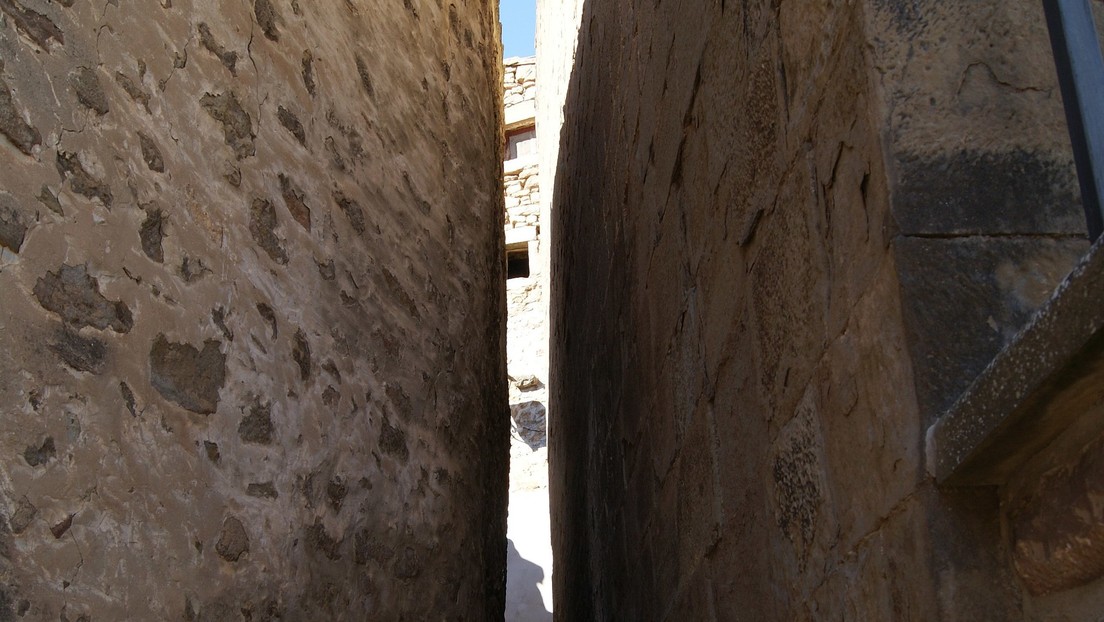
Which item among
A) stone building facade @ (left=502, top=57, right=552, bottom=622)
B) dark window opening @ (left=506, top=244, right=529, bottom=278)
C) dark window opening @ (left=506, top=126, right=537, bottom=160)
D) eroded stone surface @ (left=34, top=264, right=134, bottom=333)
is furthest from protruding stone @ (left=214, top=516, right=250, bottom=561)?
dark window opening @ (left=506, top=126, right=537, bottom=160)

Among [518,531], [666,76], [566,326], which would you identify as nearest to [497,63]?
[566,326]

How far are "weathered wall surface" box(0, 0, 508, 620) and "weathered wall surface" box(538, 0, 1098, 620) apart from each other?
2.82 ft

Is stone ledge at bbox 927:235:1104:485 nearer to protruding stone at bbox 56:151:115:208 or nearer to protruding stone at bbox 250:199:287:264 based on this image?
protruding stone at bbox 56:151:115:208

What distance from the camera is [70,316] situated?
6.54 ft

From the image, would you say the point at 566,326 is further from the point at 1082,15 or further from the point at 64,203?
the point at 1082,15

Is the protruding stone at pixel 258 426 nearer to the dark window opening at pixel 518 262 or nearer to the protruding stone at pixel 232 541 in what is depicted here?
the protruding stone at pixel 232 541

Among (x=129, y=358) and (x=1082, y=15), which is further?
(x=129, y=358)

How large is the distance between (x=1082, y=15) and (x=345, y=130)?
7.64ft

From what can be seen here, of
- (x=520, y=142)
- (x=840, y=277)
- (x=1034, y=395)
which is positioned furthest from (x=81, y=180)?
(x=520, y=142)

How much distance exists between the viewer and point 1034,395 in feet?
3.22

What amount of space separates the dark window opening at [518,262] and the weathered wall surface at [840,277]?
8.86 meters

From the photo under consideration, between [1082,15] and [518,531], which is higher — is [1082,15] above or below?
above

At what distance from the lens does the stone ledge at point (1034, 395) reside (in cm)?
92

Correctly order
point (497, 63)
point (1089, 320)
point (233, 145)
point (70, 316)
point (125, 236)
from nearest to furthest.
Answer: point (1089, 320) < point (70, 316) < point (125, 236) < point (233, 145) < point (497, 63)
